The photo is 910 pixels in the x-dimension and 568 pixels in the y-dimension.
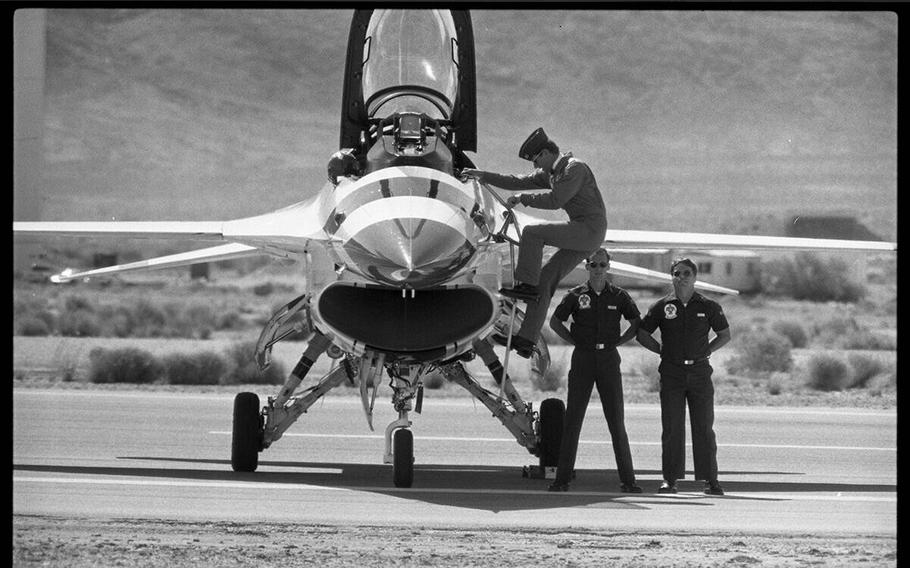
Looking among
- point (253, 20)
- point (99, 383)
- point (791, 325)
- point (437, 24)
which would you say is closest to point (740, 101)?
point (253, 20)

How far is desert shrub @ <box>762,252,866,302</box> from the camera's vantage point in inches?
2618

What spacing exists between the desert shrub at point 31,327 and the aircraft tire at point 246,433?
36286 mm

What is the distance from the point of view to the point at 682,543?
9289mm


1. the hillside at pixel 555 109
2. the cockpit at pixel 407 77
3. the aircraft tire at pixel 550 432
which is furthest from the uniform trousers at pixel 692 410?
the hillside at pixel 555 109

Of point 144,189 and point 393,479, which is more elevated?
point 144,189

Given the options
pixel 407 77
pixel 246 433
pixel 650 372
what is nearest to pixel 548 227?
pixel 407 77

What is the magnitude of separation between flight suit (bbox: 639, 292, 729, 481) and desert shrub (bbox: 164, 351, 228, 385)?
16.6 m

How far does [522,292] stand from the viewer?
10.5 meters

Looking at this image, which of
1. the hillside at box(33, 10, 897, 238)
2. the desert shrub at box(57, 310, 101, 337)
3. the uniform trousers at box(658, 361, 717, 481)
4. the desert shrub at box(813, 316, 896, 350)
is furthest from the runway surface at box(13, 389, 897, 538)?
the hillside at box(33, 10, 897, 238)

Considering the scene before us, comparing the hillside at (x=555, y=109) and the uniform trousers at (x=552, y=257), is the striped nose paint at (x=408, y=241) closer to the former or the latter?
the uniform trousers at (x=552, y=257)

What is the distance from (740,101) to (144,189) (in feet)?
136

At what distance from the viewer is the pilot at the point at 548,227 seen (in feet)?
34.8

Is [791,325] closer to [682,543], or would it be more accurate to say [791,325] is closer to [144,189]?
[682,543]

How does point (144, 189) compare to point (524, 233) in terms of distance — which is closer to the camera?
point (524, 233)
